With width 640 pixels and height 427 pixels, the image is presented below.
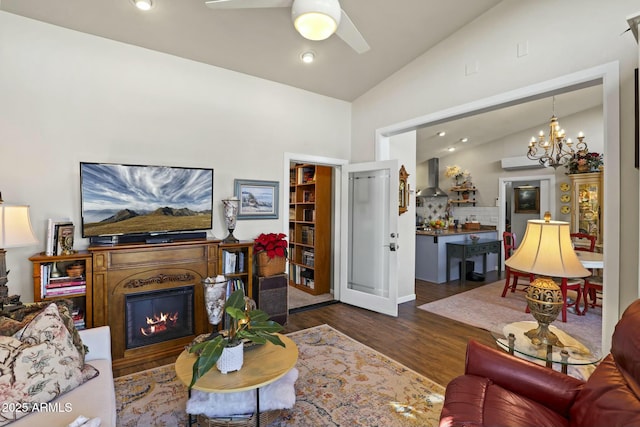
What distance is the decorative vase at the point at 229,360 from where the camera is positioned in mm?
1661

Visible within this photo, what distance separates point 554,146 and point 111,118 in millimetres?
6427

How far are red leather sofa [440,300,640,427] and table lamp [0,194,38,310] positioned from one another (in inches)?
106

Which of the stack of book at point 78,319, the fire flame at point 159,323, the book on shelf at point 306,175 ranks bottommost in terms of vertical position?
the fire flame at point 159,323

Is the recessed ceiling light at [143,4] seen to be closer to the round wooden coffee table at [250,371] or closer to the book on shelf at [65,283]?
the book on shelf at [65,283]

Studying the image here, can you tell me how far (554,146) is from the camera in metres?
5.11

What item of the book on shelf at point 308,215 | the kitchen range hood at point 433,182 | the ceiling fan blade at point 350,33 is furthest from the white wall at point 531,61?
the kitchen range hood at point 433,182

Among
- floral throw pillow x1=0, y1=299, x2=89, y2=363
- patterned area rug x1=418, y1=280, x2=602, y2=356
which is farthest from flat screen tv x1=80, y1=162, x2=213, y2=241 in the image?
patterned area rug x1=418, y1=280, x2=602, y2=356

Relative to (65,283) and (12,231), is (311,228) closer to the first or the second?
(65,283)

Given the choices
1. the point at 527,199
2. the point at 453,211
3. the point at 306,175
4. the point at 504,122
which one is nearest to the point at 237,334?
the point at 306,175

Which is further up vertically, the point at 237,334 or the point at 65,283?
the point at 65,283

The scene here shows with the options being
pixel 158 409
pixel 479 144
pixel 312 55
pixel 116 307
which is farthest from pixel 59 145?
pixel 479 144

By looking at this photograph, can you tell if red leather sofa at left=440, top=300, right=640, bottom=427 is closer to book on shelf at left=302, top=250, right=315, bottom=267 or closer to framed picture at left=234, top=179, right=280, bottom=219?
framed picture at left=234, top=179, right=280, bottom=219

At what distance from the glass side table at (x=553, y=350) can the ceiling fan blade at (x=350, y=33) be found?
2.36m

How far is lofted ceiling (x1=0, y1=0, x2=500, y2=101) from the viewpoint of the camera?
2.57 m
